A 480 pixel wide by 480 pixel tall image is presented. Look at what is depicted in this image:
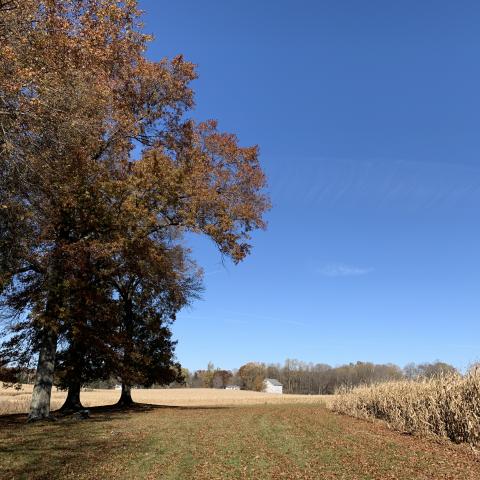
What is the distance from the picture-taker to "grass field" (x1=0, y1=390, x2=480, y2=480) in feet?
31.0

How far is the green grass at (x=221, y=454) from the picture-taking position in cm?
947

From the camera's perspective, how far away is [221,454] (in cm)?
1158

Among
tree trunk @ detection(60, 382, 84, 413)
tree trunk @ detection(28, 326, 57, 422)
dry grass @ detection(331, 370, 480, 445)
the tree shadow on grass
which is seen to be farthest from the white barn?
the tree shadow on grass

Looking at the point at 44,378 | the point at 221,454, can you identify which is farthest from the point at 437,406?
the point at 44,378

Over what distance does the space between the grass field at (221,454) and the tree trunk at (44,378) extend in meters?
2.40

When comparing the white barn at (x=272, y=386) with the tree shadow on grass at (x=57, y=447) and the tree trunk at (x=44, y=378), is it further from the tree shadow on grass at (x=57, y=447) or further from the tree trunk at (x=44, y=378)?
the tree shadow on grass at (x=57, y=447)

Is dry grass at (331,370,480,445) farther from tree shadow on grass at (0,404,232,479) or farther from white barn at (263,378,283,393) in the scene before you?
white barn at (263,378,283,393)

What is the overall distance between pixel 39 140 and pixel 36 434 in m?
8.55

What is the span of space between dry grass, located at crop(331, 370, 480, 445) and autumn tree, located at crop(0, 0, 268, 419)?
30.7 feet

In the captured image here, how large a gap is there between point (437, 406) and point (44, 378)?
14841 mm

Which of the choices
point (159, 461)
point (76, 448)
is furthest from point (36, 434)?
point (159, 461)

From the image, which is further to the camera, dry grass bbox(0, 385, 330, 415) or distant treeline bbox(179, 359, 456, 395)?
distant treeline bbox(179, 359, 456, 395)

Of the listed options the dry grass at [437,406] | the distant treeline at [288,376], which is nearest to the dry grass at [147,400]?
the dry grass at [437,406]

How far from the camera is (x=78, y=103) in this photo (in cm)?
1338
